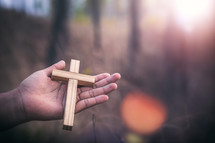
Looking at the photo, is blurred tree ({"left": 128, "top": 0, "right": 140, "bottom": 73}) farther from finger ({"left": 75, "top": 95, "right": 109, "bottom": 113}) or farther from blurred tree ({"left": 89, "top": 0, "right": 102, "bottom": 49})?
finger ({"left": 75, "top": 95, "right": 109, "bottom": 113})

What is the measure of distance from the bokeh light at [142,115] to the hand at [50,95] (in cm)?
218

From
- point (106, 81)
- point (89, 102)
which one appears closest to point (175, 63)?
point (106, 81)

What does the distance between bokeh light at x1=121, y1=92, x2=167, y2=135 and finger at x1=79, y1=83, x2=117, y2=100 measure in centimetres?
217


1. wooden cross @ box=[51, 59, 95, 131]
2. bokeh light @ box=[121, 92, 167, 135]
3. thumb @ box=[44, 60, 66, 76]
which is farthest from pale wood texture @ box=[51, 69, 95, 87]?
bokeh light @ box=[121, 92, 167, 135]

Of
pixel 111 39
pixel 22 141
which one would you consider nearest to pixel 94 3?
pixel 111 39

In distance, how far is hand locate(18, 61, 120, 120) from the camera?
6.99ft

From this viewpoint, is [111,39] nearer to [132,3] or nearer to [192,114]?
[132,3]

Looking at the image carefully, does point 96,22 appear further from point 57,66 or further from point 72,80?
point 72,80

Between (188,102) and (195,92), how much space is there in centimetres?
77

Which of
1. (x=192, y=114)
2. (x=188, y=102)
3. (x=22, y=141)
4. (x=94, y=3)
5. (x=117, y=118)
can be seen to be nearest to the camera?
(x=22, y=141)

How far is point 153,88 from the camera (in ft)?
23.5

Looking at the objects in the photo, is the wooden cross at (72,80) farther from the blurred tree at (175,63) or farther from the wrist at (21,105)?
the blurred tree at (175,63)

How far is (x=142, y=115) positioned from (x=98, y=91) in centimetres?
259

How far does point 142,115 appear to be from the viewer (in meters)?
4.58
